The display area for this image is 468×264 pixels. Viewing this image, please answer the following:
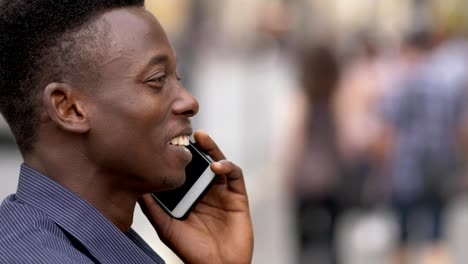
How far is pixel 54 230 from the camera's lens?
108 inches

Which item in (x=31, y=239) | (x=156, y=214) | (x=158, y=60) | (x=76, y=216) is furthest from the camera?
(x=156, y=214)

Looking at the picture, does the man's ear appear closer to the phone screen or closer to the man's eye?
the man's eye

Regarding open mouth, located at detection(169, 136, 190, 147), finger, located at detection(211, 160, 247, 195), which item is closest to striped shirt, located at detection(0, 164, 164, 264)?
open mouth, located at detection(169, 136, 190, 147)

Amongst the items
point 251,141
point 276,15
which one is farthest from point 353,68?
point 276,15

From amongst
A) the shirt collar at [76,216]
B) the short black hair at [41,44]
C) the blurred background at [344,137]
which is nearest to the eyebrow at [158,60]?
the short black hair at [41,44]

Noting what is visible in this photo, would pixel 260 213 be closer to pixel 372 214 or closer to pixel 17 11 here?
pixel 372 214

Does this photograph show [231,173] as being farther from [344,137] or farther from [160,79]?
[344,137]

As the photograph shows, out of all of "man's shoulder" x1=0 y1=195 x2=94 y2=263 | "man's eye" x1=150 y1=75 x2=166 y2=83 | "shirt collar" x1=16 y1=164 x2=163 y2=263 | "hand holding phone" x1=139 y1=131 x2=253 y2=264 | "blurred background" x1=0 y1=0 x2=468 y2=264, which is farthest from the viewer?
"blurred background" x1=0 y1=0 x2=468 y2=264

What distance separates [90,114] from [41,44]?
0.19 meters

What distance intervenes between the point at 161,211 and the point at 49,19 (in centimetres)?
75

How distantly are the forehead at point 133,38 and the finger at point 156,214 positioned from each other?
57cm

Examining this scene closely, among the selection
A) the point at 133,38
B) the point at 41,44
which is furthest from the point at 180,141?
the point at 41,44

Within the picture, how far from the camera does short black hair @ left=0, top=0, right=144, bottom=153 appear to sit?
9.29ft

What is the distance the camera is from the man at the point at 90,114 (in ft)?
9.29
